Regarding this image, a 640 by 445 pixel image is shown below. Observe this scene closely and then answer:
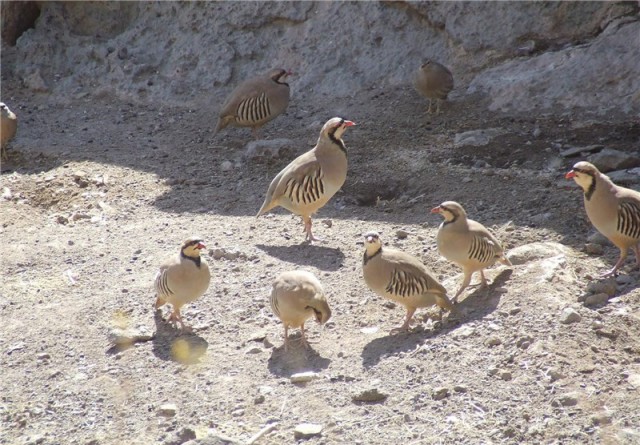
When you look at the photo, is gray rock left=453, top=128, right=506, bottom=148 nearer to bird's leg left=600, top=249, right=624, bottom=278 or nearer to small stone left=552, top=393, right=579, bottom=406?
bird's leg left=600, top=249, right=624, bottom=278

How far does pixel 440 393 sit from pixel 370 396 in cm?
36

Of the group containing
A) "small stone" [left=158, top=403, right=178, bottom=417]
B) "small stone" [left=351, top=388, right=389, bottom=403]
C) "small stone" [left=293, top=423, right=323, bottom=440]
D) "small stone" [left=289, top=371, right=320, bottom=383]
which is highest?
"small stone" [left=351, top=388, right=389, bottom=403]

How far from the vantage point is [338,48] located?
37.3ft

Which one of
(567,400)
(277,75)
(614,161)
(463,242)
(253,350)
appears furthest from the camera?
(277,75)

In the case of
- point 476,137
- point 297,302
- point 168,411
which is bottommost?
point 168,411

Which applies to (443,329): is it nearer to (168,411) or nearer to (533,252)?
(533,252)

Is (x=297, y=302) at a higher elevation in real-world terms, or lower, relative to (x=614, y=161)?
lower

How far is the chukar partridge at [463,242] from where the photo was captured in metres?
6.02

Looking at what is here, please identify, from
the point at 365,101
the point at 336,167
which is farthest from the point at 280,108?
the point at 336,167

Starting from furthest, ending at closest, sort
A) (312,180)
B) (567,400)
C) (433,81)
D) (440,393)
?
(433,81) < (312,180) < (440,393) < (567,400)

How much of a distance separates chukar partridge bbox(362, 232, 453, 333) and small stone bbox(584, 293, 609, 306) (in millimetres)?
823

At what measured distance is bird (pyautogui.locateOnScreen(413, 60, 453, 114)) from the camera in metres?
9.85

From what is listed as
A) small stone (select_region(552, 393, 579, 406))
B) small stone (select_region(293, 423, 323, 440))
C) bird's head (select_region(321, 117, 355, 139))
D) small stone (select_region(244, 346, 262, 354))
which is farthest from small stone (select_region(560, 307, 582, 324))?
bird's head (select_region(321, 117, 355, 139))

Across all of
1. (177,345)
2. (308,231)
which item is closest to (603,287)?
(308,231)
